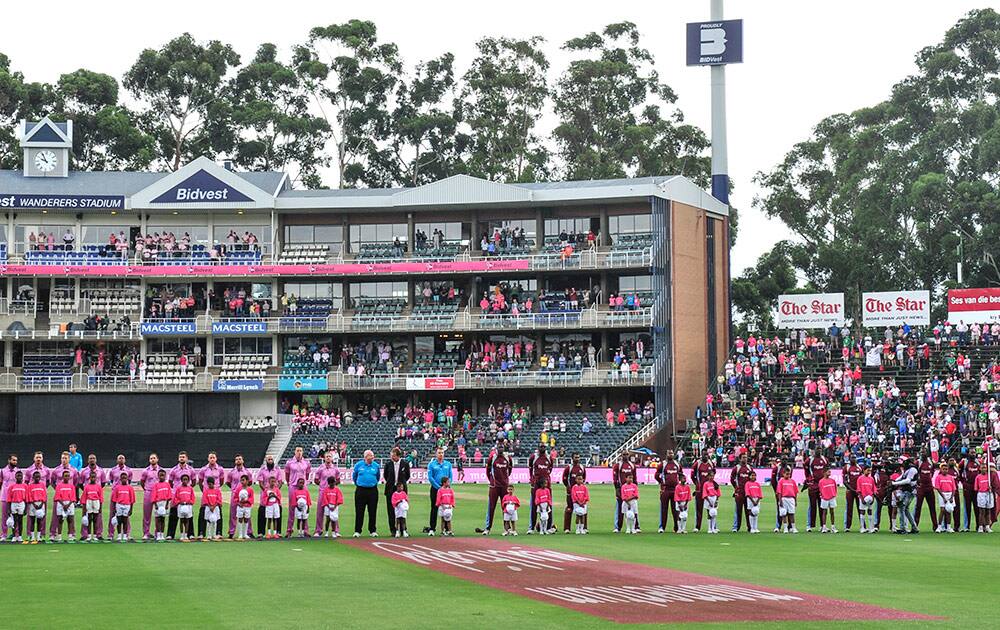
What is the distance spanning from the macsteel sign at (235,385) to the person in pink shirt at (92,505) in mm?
40901

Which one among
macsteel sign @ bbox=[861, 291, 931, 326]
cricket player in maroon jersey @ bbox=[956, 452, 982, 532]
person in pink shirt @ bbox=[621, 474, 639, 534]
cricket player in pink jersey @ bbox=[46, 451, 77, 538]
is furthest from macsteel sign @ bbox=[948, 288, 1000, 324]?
cricket player in pink jersey @ bbox=[46, 451, 77, 538]

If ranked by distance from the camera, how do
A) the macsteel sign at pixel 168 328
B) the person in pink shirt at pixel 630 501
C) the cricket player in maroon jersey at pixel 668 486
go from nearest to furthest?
the person in pink shirt at pixel 630 501
the cricket player in maroon jersey at pixel 668 486
the macsteel sign at pixel 168 328

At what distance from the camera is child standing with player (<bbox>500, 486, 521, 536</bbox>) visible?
1188 inches

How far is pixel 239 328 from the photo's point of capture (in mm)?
71312

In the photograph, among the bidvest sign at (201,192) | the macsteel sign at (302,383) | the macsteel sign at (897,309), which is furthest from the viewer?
the bidvest sign at (201,192)

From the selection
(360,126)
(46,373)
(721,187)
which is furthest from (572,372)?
(360,126)

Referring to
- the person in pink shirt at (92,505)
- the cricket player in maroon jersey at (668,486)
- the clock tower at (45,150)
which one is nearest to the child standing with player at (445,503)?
the cricket player in maroon jersey at (668,486)

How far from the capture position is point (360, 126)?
98.8 m

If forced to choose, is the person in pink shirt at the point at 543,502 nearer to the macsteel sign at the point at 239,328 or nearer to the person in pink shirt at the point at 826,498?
the person in pink shirt at the point at 826,498

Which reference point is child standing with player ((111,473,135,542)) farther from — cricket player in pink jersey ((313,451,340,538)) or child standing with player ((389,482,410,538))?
child standing with player ((389,482,410,538))

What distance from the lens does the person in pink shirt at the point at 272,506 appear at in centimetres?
2922

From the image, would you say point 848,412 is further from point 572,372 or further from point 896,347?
point 572,372

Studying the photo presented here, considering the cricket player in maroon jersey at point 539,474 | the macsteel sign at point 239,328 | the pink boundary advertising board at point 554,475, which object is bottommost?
the pink boundary advertising board at point 554,475

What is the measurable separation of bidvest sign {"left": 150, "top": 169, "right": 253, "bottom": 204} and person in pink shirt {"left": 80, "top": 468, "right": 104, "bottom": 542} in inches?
1727
